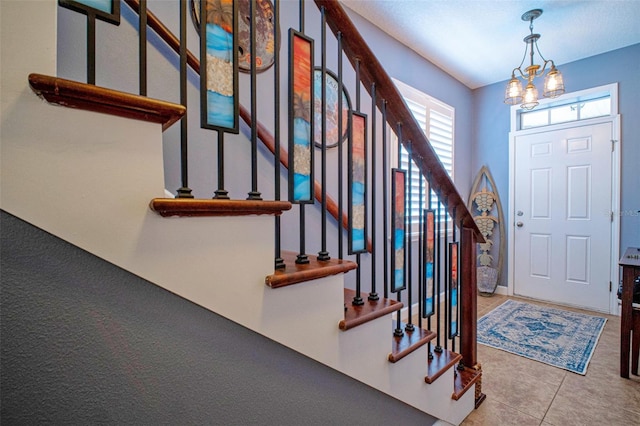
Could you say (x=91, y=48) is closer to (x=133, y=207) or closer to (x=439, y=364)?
(x=133, y=207)

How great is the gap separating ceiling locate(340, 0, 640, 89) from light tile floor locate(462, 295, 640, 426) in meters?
2.91

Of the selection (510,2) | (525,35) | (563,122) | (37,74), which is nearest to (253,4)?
(37,74)

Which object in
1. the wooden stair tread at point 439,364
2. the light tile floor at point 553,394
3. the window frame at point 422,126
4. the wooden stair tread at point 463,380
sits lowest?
the light tile floor at point 553,394

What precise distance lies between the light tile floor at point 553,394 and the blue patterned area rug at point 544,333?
10 centimetres

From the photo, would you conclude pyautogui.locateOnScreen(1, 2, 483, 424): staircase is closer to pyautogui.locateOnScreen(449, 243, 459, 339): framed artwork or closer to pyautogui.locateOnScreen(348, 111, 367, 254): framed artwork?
pyautogui.locateOnScreen(348, 111, 367, 254): framed artwork

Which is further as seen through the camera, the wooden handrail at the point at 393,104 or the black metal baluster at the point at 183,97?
the wooden handrail at the point at 393,104

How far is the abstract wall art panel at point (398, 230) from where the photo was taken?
1.24 m

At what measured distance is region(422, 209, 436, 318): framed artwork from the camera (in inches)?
58.3

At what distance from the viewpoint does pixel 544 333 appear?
2826 millimetres

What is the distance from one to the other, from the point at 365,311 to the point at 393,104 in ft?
2.73

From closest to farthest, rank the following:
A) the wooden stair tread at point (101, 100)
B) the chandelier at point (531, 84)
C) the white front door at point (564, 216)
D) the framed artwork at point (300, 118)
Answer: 1. the wooden stair tread at point (101, 100)
2. the framed artwork at point (300, 118)
3. the chandelier at point (531, 84)
4. the white front door at point (564, 216)

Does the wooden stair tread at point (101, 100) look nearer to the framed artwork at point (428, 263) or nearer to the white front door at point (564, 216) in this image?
the framed artwork at point (428, 263)

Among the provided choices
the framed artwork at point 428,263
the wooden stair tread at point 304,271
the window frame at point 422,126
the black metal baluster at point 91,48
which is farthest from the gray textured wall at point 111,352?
the window frame at point 422,126

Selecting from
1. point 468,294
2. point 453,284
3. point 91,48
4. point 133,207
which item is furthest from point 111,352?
point 468,294
